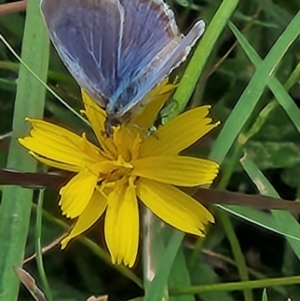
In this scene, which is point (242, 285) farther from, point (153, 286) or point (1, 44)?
point (1, 44)

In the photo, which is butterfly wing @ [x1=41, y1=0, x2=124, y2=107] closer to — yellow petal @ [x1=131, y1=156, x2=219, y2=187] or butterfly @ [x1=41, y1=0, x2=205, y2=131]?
butterfly @ [x1=41, y1=0, x2=205, y2=131]

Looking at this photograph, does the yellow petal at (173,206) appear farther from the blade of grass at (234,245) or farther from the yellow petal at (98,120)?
the blade of grass at (234,245)

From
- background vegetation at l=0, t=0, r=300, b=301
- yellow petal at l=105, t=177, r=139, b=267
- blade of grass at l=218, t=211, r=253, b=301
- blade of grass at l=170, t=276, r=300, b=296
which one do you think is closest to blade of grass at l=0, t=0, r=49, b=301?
background vegetation at l=0, t=0, r=300, b=301

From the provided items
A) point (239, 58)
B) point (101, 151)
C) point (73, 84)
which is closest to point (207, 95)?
point (239, 58)

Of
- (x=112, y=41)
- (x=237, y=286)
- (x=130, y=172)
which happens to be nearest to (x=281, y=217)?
(x=237, y=286)

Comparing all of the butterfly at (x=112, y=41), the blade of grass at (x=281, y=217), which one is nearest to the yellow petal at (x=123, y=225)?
the butterfly at (x=112, y=41)
